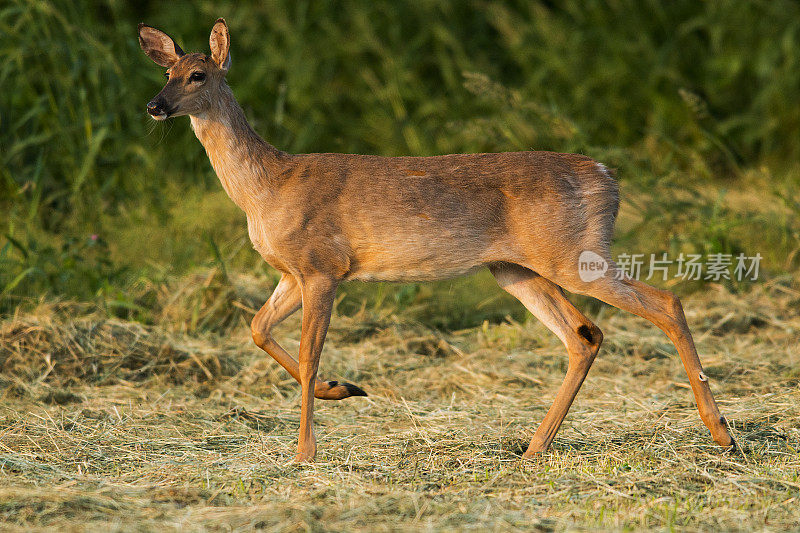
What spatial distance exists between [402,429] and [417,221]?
990 millimetres

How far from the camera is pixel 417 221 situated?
14.7 ft

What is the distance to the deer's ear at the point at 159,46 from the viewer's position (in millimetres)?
4609

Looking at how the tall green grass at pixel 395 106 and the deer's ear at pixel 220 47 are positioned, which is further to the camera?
the tall green grass at pixel 395 106

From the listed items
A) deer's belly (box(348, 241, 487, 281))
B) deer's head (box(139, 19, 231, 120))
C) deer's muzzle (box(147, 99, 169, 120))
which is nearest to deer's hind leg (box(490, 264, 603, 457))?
deer's belly (box(348, 241, 487, 281))

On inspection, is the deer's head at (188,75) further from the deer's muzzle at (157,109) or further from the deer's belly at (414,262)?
the deer's belly at (414,262)

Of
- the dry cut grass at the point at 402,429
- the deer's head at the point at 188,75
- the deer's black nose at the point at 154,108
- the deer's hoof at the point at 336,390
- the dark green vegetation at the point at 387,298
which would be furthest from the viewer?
the deer's hoof at the point at 336,390

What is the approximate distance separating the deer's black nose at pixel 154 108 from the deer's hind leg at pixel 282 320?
3.20ft

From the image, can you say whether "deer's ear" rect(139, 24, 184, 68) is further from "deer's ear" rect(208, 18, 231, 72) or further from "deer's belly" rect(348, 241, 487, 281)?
"deer's belly" rect(348, 241, 487, 281)

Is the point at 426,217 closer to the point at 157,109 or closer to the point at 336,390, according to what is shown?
Answer: the point at 336,390

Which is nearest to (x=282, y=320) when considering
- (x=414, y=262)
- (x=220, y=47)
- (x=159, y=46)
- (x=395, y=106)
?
(x=414, y=262)

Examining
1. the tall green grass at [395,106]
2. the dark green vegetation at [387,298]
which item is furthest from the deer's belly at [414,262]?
the tall green grass at [395,106]

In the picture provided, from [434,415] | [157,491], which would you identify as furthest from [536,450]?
[157,491]

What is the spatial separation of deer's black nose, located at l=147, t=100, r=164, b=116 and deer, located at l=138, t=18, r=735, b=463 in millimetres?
120

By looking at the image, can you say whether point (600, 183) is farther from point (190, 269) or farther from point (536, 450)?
point (190, 269)
